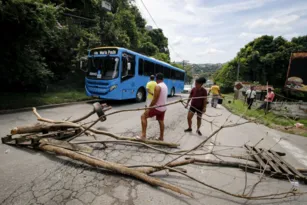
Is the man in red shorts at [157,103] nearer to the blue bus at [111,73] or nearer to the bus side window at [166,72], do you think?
the blue bus at [111,73]

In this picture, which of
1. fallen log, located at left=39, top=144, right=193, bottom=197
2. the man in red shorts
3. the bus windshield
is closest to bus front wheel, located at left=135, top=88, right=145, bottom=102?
the bus windshield

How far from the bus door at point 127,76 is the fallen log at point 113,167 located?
7.30m

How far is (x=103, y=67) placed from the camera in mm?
10703

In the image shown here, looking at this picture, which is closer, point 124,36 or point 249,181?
point 249,181

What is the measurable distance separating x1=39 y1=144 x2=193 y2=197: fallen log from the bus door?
730 cm

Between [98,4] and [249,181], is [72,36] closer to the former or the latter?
[98,4]

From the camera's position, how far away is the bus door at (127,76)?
10625 millimetres

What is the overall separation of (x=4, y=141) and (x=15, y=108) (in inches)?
174

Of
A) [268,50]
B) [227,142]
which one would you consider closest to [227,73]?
[268,50]

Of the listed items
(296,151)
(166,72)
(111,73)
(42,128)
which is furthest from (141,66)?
(296,151)

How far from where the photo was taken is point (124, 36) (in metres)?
17.9

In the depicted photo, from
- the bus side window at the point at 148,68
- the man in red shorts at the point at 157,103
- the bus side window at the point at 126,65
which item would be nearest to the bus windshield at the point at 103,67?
the bus side window at the point at 126,65

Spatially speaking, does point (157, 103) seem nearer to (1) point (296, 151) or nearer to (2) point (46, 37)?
(1) point (296, 151)

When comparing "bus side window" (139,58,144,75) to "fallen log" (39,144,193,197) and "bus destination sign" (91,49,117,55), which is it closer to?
"bus destination sign" (91,49,117,55)
